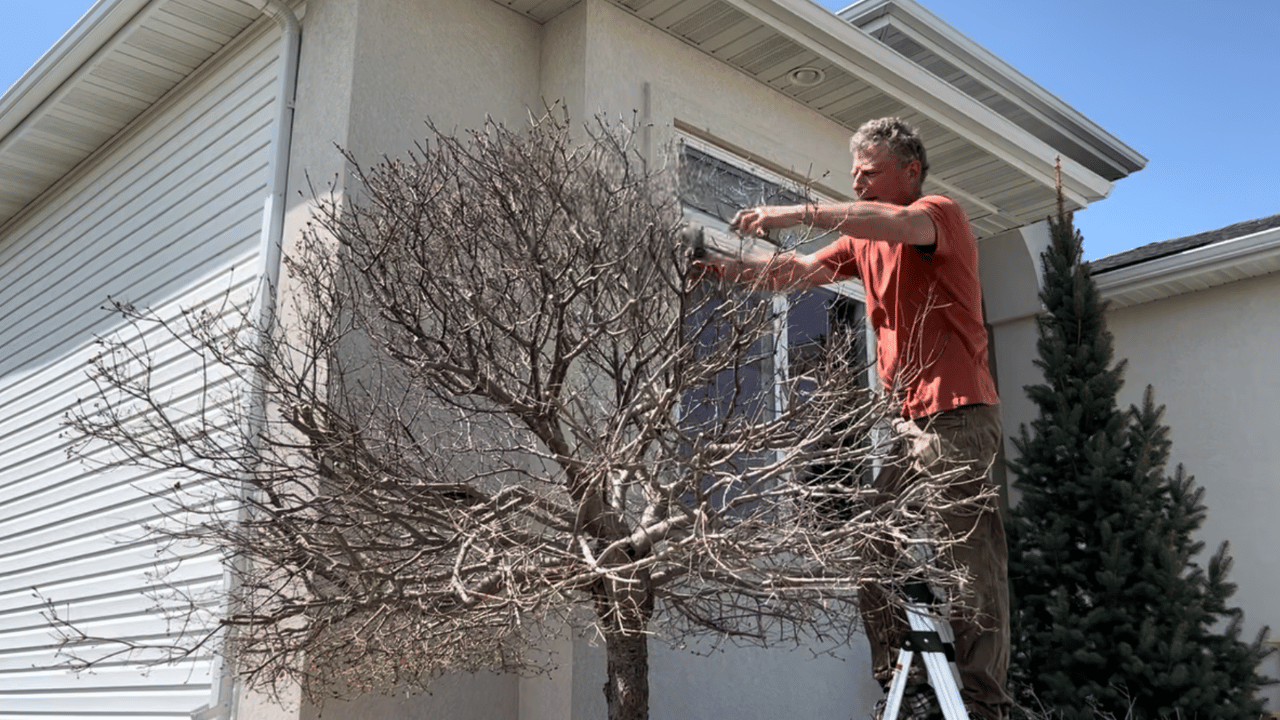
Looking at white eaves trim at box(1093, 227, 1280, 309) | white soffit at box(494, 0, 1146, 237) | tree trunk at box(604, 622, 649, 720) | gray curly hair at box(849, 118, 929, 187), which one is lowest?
tree trunk at box(604, 622, 649, 720)

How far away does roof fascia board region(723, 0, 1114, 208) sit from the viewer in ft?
20.9

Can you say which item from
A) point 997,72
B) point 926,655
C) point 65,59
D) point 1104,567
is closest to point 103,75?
point 65,59

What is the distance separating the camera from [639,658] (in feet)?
12.2

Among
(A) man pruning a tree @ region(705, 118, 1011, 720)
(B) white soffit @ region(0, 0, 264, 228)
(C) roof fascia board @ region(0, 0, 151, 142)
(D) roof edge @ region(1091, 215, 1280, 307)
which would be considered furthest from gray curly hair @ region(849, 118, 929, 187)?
(D) roof edge @ region(1091, 215, 1280, 307)

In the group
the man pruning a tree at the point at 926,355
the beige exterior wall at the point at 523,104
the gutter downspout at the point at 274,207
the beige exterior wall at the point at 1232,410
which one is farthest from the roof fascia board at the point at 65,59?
the beige exterior wall at the point at 1232,410

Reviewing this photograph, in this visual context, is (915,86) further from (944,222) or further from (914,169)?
(944,222)

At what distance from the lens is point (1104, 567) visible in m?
6.80

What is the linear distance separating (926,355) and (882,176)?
24.6 inches

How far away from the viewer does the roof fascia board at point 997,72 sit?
26.6ft

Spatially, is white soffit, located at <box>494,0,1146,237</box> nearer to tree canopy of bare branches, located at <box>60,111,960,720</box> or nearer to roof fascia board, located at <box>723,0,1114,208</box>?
roof fascia board, located at <box>723,0,1114,208</box>

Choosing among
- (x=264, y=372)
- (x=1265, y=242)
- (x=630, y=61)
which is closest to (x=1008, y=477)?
(x=1265, y=242)

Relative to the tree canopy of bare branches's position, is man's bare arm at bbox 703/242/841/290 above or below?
above

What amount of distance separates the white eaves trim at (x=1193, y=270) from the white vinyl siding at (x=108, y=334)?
21.4ft

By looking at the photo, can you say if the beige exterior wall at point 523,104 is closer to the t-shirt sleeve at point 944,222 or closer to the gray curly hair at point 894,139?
the gray curly hair at point 894,139
